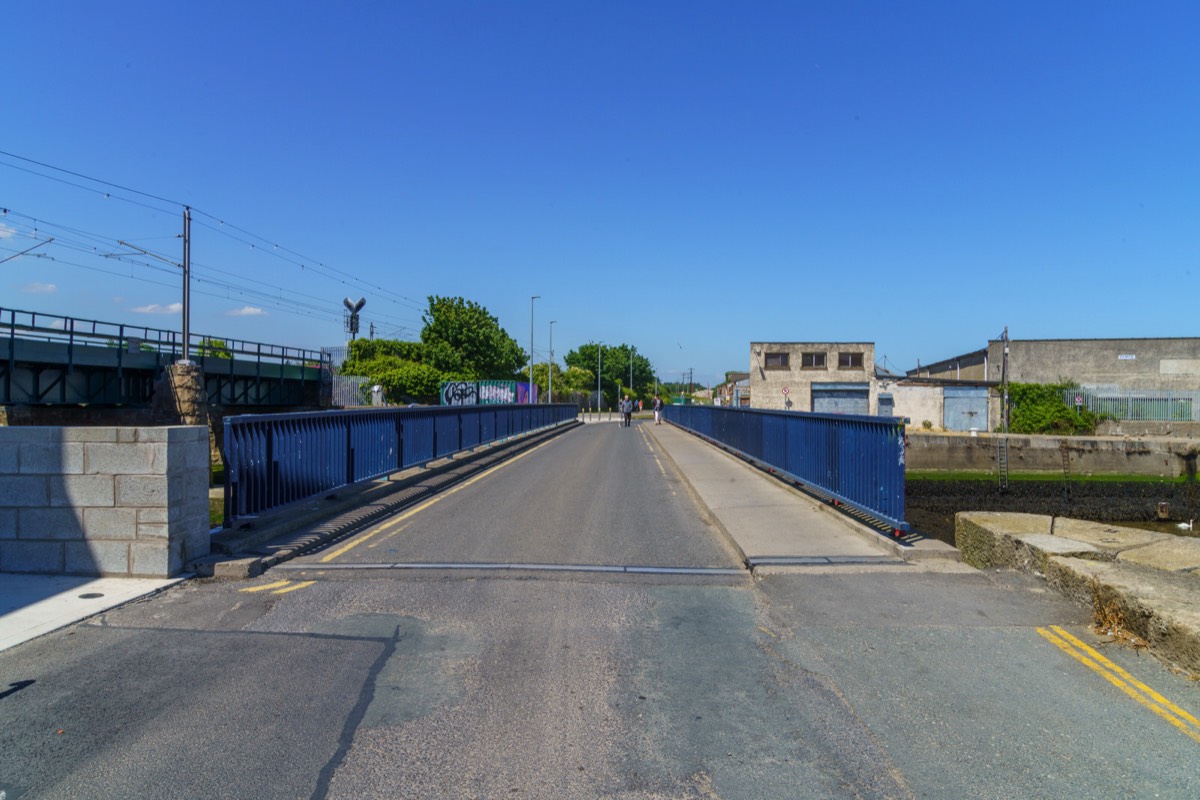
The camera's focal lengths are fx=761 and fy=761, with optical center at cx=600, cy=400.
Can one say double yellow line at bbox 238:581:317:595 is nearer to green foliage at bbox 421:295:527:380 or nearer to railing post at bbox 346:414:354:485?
railing post at bbox 346:414:354:485

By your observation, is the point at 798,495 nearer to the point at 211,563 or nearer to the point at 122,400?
the point at 211,563

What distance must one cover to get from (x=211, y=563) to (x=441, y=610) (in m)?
2.80

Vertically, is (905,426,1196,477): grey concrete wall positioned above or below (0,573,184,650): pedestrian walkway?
below

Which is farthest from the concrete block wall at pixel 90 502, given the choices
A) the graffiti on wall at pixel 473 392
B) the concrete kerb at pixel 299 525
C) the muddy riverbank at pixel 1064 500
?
Result: the graffiti on wall at pixel 473 392

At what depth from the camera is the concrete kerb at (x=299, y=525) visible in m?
7.68

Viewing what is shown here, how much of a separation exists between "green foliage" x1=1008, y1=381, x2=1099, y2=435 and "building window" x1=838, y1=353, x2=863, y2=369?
2359 cm

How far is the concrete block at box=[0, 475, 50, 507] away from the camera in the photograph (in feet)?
24.3

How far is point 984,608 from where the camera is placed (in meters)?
6.58

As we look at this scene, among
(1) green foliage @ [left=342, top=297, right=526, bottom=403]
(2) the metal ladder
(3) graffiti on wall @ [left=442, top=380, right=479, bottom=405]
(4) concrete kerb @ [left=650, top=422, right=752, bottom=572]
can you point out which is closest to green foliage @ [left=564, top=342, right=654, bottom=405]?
(1) green foliage @ [left=342, top=297, right=526, bottom=403]

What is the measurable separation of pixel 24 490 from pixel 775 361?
67746 mm

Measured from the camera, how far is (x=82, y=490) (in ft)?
24.3

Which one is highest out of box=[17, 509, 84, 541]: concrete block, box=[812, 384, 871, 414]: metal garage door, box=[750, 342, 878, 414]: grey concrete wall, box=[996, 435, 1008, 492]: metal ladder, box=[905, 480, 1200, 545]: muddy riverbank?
box=[750, 342, 878, 414]: grey concrete wall

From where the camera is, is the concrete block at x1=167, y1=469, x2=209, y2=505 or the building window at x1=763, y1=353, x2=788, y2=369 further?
the building window at x1=763, y1=353, x2=788, y2=369

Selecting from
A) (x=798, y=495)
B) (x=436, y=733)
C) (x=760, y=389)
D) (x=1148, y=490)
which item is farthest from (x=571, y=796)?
(x=760, y=389)
